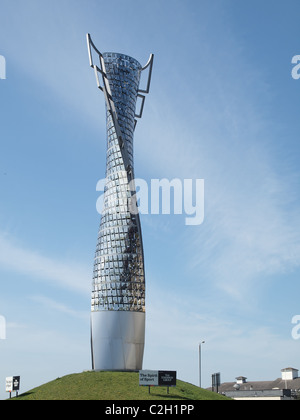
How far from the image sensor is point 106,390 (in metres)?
55.0

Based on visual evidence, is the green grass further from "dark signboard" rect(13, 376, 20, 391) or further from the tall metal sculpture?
the tall metal sculpture

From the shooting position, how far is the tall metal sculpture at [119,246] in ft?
221

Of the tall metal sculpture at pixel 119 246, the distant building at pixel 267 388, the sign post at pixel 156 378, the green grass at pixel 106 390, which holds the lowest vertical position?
the distant building at pixel 267 388

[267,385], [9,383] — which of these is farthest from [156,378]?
[267,385]

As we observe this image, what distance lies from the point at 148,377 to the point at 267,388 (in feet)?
144

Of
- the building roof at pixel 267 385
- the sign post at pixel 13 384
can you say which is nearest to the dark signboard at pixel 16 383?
the sign post at pixel 13 384

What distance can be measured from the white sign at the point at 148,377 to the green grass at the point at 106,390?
107 cm

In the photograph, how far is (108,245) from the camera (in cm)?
7144

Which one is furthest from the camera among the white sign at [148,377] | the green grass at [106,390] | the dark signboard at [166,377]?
the dark signboard at [166,377]

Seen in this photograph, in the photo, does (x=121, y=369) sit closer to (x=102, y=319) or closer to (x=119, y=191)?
(x=102, y=319)

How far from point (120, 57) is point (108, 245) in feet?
95.0

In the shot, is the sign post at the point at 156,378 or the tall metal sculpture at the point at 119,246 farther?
the tall metal sculpture at the point at 119,246

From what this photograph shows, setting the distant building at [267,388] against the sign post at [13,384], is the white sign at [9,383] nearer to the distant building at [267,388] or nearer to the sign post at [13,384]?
the sign post at [13,384]
